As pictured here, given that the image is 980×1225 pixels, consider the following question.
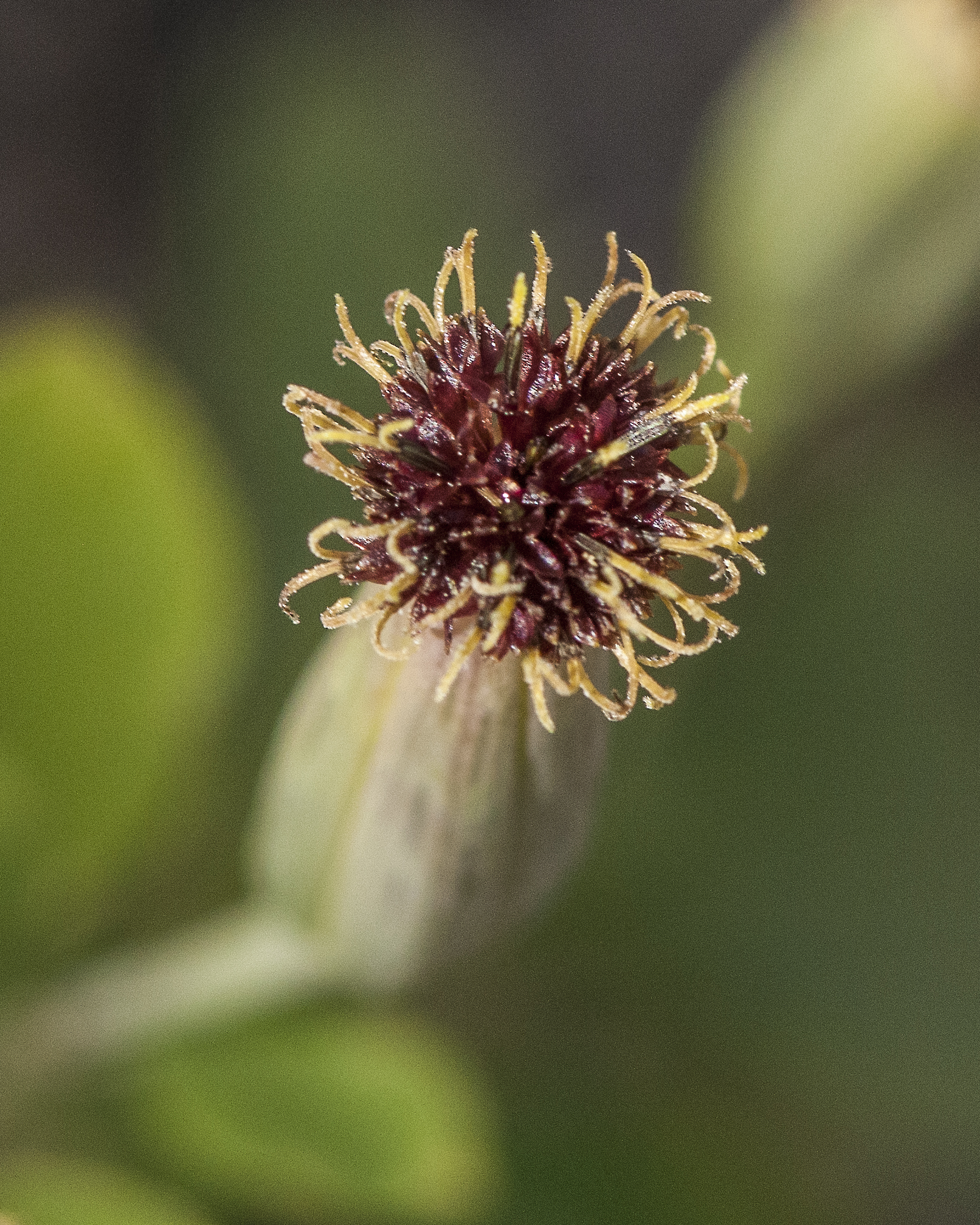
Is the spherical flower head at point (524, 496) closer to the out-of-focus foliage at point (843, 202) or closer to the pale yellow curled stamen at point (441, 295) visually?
the pale yellow curled stamen at point (441, 295)

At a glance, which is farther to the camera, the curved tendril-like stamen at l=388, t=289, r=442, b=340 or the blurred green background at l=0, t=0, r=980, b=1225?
the blurred green background at l=0, t=0, r=980, b=1225

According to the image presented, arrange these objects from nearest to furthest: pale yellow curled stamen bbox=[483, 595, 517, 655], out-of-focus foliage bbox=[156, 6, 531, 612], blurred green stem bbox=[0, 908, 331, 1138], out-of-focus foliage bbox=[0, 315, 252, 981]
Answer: pale yellow curled stamen bbox=[483, 595, 517, 655]
blurred green stem bbox=[0, 908, 331, 1138]
out-of-focus foliage bbox=[0, 315, 252, 981]
out-of-focus foliage bbox=[156, 6, 531, 612]

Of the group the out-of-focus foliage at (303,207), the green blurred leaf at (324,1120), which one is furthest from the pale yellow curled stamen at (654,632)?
the out-of-focus foliage at (303,207)

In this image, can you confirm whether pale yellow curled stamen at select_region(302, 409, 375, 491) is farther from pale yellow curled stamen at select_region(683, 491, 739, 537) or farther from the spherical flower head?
pale yellow curled stamen at select_region(683, 491, 739, 537)

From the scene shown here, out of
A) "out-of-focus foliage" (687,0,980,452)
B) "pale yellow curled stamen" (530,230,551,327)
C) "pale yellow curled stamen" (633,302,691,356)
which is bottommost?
"pale yellow curled stamen" (633,302,691,356)

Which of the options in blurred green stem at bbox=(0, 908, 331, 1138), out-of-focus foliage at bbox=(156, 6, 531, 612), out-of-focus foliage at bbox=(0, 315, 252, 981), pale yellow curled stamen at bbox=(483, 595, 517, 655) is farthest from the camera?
out-of-focus foliage at bbox=(156, 6, 531, 612)

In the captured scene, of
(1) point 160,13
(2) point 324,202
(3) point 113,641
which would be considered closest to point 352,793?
(3) point 113,641

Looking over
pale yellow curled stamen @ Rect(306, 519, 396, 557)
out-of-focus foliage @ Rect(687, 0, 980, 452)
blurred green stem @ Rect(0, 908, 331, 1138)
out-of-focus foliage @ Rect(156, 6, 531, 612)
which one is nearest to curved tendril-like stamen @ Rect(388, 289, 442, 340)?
pale yellow curled stamen @ Rect(306, 519, 396, 557)
